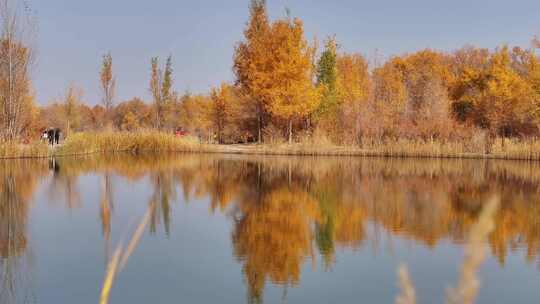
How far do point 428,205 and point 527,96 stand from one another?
22183mm

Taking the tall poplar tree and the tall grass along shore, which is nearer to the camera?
the tall grass along shore

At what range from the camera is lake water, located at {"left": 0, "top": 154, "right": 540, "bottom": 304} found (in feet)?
18.8

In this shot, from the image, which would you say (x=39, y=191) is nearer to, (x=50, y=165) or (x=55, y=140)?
(x=50, y=165)

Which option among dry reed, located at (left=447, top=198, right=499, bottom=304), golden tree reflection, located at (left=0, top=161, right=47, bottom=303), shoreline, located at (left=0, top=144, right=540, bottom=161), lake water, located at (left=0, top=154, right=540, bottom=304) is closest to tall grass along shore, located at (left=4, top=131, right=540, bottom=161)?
shoreline, located at (left=0, top=144, right=540, bottom=161)

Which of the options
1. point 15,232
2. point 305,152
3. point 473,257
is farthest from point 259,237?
point 305,152

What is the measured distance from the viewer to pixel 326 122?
29.9 metres

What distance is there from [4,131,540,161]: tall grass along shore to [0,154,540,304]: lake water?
24.3ft

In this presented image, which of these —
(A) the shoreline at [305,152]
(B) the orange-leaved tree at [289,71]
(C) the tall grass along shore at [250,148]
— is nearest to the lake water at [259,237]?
(C) the tall grass along shore at [250,148]

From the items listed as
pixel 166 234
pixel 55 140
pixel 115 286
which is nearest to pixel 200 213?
pixel 166 234

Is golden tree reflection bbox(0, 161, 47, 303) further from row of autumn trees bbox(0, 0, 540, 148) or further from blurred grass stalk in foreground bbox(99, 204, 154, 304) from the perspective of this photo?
row of autumn trees bbox(0, 0, 540, 148)

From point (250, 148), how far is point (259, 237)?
20726mm

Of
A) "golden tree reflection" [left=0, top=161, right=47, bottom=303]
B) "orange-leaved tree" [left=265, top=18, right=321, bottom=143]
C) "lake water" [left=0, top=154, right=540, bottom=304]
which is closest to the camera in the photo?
"golden tree reflection" [left=0, top=161, right=47, bottom=303]

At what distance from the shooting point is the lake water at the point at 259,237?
225 inches

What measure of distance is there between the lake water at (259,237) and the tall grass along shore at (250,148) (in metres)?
7.40
